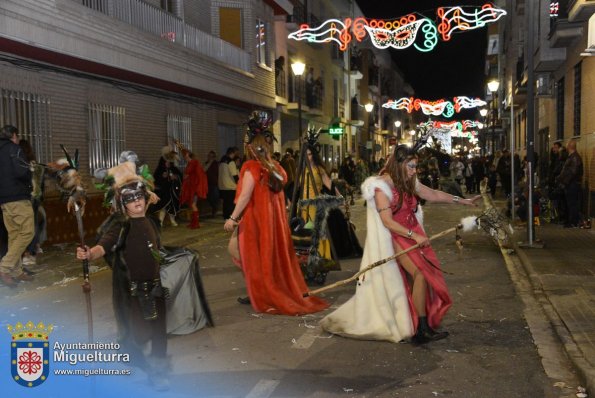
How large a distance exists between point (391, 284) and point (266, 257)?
157 centimetres

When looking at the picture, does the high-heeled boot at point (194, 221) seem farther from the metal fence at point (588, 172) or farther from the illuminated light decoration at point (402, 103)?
the illuminated light decoration at point (402, 103)

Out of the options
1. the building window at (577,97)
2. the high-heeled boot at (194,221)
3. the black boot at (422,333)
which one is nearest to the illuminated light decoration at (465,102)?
the building window at (577,97)

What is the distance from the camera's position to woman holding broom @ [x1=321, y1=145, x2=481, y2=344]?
18.9 ft

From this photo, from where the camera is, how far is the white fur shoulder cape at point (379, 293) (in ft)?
19.0

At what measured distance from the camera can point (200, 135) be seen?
1986cm

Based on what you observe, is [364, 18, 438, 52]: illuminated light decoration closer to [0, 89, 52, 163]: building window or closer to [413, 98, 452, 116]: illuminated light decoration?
[0, 89, 52, 163]: building window

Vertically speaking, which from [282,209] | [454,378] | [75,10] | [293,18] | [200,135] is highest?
[293,18]

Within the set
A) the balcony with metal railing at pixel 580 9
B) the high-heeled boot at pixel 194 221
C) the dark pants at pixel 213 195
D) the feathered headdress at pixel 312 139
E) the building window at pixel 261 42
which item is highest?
the building window at pixel 261 42

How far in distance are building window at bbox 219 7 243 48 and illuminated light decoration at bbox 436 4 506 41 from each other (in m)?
7.19

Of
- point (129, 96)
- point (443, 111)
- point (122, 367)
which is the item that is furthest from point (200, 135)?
point (443, 111)

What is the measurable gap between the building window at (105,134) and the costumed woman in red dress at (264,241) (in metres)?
7.88

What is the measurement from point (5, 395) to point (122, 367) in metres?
0.80

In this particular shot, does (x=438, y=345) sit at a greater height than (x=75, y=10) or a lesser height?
lesser

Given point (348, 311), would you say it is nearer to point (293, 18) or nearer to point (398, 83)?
point (293, 18)
